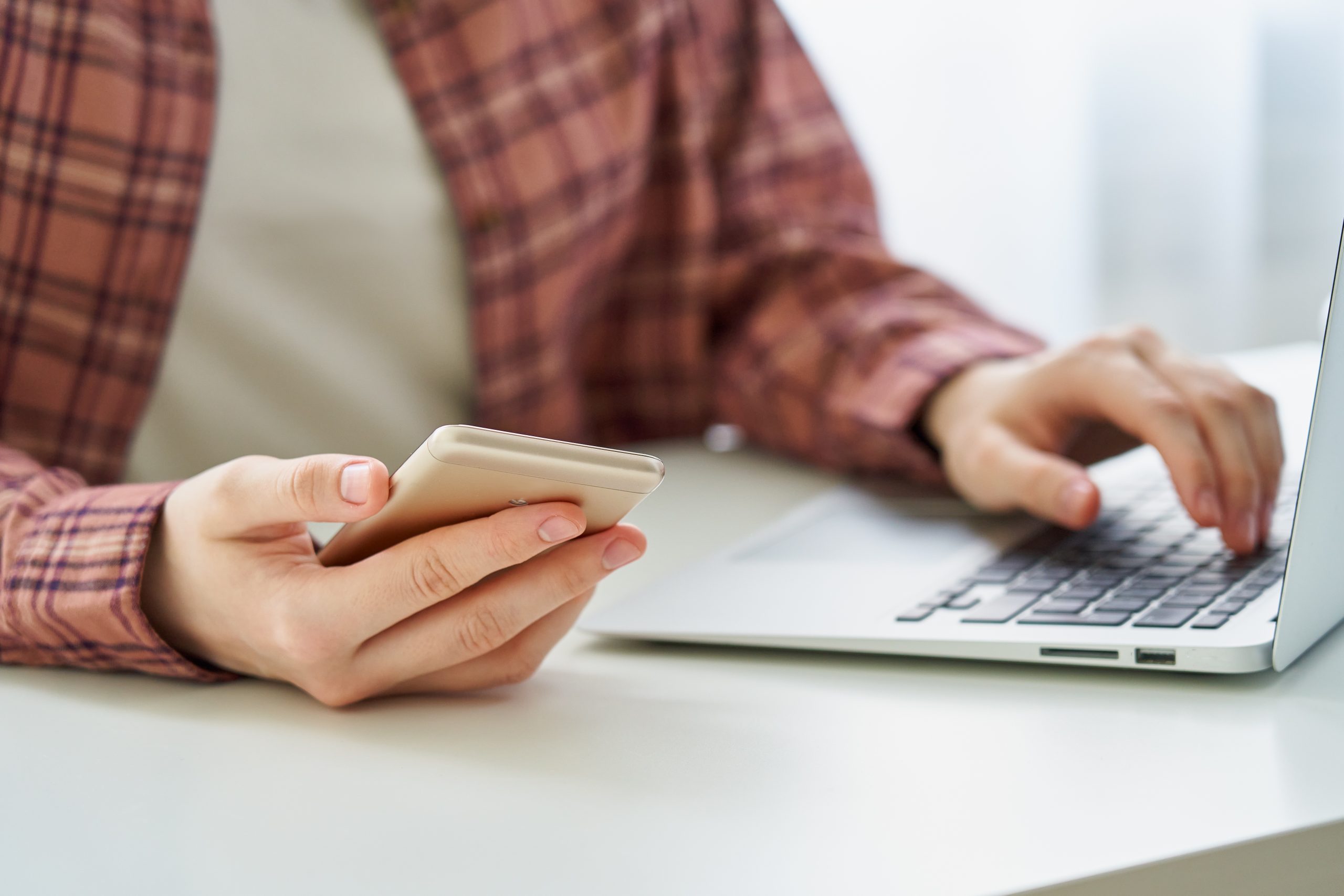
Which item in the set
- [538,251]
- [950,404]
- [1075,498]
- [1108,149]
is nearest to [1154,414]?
[1075,498]

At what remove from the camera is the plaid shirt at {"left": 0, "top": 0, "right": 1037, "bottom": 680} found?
532mm

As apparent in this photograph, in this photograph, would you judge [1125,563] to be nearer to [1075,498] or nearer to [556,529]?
[1075,498]

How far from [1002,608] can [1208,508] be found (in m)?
0.12

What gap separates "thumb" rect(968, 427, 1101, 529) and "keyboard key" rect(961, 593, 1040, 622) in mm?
95

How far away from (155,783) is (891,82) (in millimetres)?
1519

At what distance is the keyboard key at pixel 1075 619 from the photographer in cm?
36

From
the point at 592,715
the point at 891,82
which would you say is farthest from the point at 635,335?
the point at 891,82

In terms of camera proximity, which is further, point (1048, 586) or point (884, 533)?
point (884, 533)

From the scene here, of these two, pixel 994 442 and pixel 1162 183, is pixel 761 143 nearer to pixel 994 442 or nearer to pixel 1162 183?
pixel 994 442

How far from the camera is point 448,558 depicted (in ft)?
1.06

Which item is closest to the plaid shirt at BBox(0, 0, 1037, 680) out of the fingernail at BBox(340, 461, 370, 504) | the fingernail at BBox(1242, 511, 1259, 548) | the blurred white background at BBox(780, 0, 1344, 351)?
the fingernail at BBox(340, 461, 370, 504)

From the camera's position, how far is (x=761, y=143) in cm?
84

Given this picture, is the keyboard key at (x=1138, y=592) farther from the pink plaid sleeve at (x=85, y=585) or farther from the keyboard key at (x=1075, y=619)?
the pink plaid sleeve at (x=85, y=585)

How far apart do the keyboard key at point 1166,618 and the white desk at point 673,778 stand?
0.7 inches
